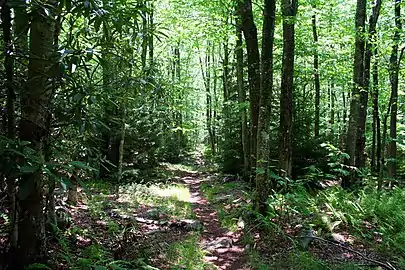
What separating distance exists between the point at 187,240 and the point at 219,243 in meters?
0.67

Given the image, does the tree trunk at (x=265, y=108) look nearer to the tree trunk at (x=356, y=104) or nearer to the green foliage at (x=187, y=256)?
the green foliage at (x=187, y=256)

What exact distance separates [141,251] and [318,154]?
28.7 feet

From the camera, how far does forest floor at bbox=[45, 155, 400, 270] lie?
201 inches

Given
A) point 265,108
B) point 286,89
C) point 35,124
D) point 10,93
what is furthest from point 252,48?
point 10,93

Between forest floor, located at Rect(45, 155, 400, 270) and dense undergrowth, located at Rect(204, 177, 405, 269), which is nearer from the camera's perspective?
forest floor, located at Rect(45, 155, 400, 270)

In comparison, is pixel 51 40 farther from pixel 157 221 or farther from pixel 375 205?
pixel 375 205

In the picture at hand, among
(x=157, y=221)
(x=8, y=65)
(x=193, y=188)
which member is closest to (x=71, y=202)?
(x=157, y=221)

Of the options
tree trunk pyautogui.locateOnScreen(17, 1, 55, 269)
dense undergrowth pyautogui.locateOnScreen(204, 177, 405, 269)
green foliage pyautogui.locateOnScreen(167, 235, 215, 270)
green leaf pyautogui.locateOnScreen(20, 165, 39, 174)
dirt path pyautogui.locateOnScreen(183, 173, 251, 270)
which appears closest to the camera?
green leaf pyautogui.locateOnScreen(20, 165, 39, 174)

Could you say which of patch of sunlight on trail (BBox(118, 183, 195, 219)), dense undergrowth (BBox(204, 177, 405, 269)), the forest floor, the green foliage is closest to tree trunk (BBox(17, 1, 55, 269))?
the forest floor

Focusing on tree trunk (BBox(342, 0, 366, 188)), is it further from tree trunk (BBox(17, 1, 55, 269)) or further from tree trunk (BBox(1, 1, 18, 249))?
tree trunk (BBox(1, 1, 18, 249))

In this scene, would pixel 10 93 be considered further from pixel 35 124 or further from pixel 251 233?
pixel 251 233

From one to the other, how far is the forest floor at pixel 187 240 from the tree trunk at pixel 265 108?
0.67m

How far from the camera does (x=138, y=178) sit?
44.4 ft

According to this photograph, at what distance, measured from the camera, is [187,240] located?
265 inches
